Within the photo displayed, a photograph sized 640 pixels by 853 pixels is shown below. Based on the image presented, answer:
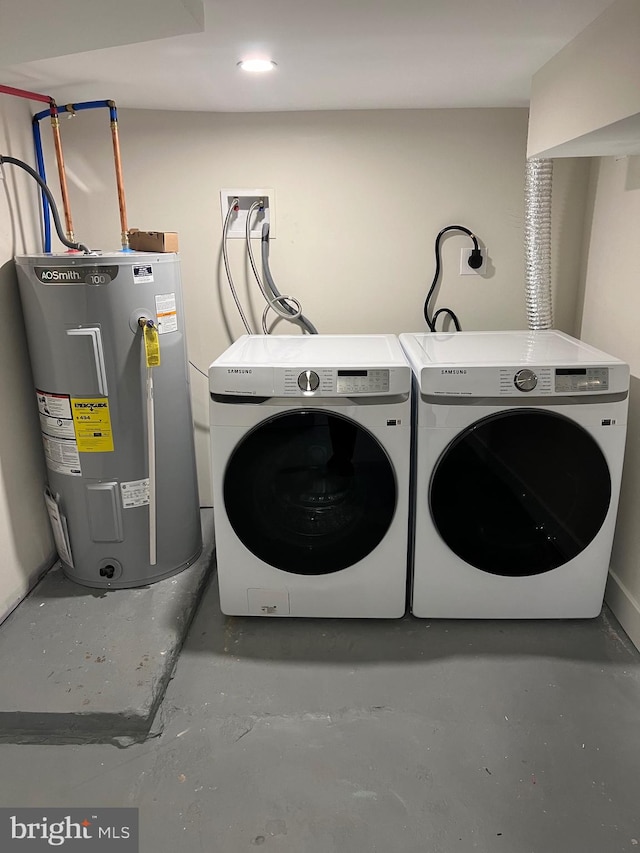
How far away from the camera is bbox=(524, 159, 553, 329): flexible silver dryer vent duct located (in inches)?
84.4

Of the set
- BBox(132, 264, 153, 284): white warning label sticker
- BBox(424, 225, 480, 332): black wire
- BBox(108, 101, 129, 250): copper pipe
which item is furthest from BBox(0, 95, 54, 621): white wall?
BBox(424, 225, 480, 332): black wire

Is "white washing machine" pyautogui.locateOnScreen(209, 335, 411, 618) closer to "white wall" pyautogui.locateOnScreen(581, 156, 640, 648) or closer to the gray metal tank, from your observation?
Answer: the gray metal tank

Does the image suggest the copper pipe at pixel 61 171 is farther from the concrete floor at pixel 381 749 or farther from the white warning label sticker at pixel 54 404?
the concrete floor at pixel 381 749

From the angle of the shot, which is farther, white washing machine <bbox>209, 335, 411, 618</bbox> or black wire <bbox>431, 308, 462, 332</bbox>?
black wire <bbox>431, 308, 462, 332</bbox>

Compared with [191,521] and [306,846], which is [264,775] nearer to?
[306,846]

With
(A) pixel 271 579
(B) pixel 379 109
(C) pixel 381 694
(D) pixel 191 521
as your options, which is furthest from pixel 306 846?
(B) pixel 379 109

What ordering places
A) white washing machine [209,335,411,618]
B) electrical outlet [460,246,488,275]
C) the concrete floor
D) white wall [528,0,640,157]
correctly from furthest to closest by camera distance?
electrical outlet [460,246,488,275], white washing machine [209,335,411,618], the concrete floor, white wall [528,0,640,157]

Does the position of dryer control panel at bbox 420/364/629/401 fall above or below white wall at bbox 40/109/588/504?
below

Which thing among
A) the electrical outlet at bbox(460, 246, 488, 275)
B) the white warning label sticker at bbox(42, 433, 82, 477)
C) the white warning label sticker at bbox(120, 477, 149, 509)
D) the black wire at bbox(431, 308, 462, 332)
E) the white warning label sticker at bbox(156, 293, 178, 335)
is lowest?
the white warning label sticker at bbox(120, 477, 149, 509)

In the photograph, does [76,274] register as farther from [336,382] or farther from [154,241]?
[336,382]

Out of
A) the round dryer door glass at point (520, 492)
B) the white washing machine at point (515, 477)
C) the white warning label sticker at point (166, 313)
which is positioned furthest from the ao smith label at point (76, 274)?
the round dryer door glass at point (520, 492)

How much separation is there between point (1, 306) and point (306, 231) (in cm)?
116

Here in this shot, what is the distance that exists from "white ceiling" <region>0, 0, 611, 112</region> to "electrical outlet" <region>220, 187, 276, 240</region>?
0.96 ft

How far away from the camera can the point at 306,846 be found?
1.32 metres
